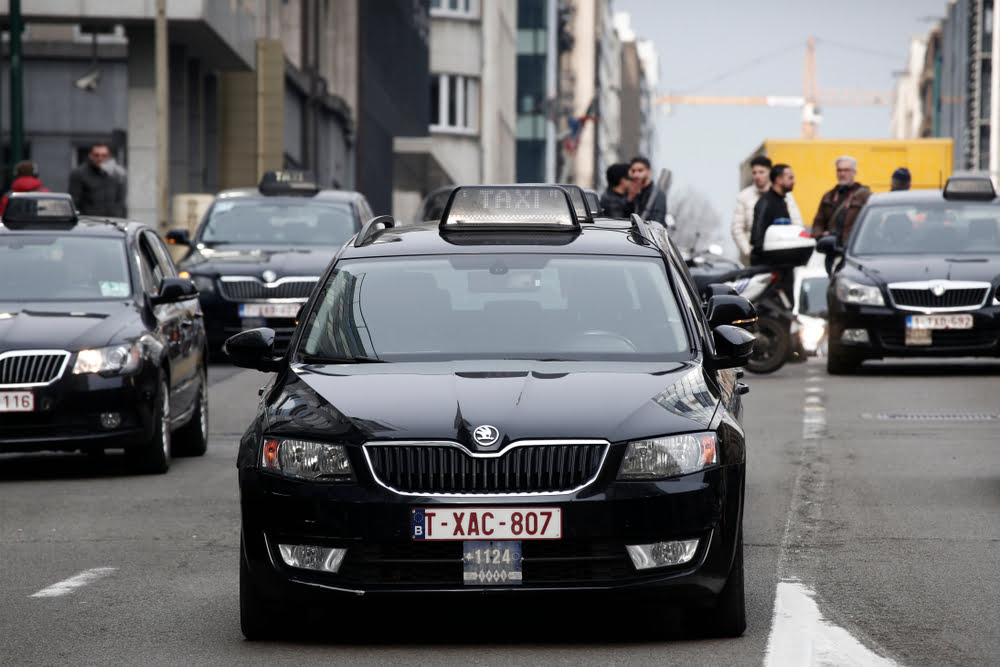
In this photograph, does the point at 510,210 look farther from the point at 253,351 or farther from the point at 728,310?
the point at 253,351

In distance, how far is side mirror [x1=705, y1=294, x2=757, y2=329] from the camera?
806 cm

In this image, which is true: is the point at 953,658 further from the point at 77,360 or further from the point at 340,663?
the point at 77,360

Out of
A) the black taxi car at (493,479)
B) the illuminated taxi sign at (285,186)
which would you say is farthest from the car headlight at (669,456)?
the illuminated taxi sign at (285,186)

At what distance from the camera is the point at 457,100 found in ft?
267

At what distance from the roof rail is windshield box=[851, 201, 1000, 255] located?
37.3 ft

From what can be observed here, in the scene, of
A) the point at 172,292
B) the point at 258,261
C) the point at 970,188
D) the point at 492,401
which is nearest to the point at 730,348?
the point at 492,401

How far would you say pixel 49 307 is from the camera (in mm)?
12547

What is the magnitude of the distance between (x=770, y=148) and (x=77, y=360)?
21972 millimetres

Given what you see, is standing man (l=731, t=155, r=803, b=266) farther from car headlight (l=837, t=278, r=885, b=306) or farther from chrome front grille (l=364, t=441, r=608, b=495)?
chrome front grille (l=364, t=441, r=608, b=495)

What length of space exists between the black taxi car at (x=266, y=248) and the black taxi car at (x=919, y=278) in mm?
5030

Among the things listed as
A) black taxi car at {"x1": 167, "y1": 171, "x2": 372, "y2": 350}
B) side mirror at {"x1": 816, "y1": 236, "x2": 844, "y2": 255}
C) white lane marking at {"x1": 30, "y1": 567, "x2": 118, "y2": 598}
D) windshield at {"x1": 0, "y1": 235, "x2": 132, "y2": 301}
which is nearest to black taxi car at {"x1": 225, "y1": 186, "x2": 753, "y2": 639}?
white lane marking at {"x1": 30, "y1": 567, "x2": 118, "y2": 598}

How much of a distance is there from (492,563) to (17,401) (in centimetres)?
598

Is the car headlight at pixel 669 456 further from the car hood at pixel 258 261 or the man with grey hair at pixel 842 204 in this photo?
the man with grey hair at pixel 842 204

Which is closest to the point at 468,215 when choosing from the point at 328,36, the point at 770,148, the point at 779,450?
the point at 779,450
